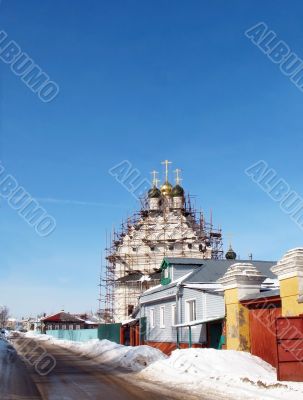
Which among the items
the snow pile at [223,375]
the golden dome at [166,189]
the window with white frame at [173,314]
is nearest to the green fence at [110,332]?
the window with white frame at [173,314]

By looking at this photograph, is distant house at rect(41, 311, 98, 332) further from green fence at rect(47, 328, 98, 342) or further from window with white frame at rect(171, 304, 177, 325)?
window with white frame at rect(171, 304, 177, 325)

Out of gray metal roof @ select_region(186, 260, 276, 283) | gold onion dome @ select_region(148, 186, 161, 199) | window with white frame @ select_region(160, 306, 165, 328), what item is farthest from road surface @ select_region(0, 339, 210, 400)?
gold onion dome @ select_region(148, 186, 161, 199)

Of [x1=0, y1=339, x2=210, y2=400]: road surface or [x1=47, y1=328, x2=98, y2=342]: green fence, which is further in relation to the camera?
[x1=47, y1=328, x2=98, y2=342]: green fence

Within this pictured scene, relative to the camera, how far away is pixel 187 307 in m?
25.8

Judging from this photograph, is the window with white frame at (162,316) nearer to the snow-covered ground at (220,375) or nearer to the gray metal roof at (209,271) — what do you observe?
the gray metal roof at (209,271)

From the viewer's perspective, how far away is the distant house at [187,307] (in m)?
23.3

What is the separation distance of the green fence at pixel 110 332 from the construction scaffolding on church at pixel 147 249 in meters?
8.65

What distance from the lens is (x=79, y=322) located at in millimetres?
83062

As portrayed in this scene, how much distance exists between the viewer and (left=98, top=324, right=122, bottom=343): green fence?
130 ft

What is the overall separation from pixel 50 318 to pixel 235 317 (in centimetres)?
7000

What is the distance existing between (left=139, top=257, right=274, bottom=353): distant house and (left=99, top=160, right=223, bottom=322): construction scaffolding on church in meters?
20.1

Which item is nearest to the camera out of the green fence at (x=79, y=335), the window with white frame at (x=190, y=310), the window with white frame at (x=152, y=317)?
the window with white frame at (x=190, y=310)

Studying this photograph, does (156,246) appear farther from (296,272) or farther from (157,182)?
(296,272)

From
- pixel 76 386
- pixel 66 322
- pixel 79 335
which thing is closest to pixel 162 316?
pixel 76 386
